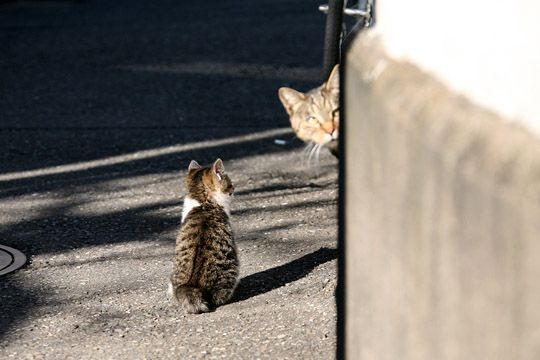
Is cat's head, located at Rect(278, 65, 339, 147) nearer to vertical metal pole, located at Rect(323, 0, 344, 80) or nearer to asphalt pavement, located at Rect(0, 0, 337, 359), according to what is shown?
vertical metal pole, located at Rect(323, 0, 344, 80)

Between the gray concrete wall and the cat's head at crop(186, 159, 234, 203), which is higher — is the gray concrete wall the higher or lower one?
the higher one

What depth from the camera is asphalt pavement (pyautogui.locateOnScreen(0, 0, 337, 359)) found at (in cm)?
479

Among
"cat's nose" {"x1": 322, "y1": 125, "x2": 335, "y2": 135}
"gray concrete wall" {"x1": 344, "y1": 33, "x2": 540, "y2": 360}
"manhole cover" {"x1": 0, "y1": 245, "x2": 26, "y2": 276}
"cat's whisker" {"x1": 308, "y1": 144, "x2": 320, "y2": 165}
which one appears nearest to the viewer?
"gray concrete wall" {"x1": 344, "y1": 33, "x2": 540, "y2": 360}

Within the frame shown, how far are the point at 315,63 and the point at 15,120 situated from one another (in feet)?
12.8

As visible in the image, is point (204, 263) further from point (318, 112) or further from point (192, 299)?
point (318, 112)

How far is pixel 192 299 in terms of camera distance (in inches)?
191

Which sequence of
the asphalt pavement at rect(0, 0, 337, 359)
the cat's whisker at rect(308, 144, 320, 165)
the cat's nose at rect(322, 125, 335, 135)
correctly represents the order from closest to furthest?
the asphalt pavement at rect(0, 0, 337, 359)
the cat's nose at rect(322, 125, 335, 135)
the cat's whisker at rect(308, 144, 320, 165)

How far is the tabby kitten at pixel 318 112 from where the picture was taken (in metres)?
6.91

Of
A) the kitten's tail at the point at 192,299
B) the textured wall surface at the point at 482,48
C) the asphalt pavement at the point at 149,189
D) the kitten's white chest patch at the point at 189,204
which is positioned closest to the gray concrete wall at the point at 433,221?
the textured wall surface at the point at 482,48

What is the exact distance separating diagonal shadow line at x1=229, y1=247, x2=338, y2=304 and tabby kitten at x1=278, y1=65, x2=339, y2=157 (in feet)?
4.10

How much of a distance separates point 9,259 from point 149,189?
1.74 m

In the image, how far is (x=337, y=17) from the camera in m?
6.91

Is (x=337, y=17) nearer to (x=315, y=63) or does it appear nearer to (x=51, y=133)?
(x=51, y=133)

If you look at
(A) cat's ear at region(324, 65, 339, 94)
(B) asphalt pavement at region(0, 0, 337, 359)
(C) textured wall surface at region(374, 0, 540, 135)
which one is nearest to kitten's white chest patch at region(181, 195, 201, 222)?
(B) asphalt pavement at region(0, 0, 337, 359)
